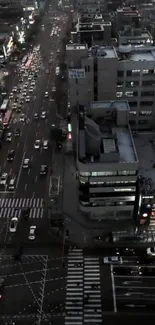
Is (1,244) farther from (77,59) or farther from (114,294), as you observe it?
(77,59)

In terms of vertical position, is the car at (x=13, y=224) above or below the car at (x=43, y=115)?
below

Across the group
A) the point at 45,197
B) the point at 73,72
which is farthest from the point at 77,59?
the point at 45,197

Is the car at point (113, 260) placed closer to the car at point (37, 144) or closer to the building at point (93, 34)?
the car at point (37, 144)

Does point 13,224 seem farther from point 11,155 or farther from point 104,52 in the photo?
point 104,52

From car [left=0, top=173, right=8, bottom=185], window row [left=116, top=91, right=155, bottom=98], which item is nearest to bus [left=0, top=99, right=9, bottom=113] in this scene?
car [left=0, top=173, right=8, bottom=185]

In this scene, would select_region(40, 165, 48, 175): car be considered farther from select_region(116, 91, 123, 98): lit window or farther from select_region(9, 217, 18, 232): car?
select_region(116, 91, 123, 98): lit window

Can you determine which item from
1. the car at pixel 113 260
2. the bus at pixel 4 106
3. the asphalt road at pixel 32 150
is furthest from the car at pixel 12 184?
the bus at pixel 4 106
